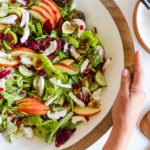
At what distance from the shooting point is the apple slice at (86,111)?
4.31 ft

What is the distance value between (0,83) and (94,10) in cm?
72

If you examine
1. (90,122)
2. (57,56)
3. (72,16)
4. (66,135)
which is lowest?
(66,135)

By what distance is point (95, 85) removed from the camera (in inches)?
54.7

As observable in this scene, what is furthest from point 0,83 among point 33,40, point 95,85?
point 95,85

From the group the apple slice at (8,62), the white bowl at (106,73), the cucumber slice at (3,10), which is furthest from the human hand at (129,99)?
the cucumber slice at (3,10)

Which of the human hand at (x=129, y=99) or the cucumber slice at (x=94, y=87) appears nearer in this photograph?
the human hand at (x=129, y=99)

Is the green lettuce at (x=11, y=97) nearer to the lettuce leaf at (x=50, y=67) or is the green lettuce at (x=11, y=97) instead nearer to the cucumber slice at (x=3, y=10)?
the lettuce leaf at (x=50, y=67)

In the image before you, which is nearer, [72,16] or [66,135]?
[66,135]

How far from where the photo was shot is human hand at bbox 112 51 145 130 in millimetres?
1144

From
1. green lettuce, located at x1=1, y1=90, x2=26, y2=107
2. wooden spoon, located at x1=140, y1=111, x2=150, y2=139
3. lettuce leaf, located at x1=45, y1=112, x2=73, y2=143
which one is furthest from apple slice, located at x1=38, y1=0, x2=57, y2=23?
wooden spoon, located at x1=140, y1=111, x2=150, y2=139

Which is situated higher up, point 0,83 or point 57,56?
point 57,56

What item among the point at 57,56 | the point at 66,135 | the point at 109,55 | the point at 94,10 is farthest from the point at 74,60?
the point at 66,135

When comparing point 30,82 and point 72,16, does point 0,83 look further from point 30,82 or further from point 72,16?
point 72,16

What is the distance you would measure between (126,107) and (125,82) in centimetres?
13
